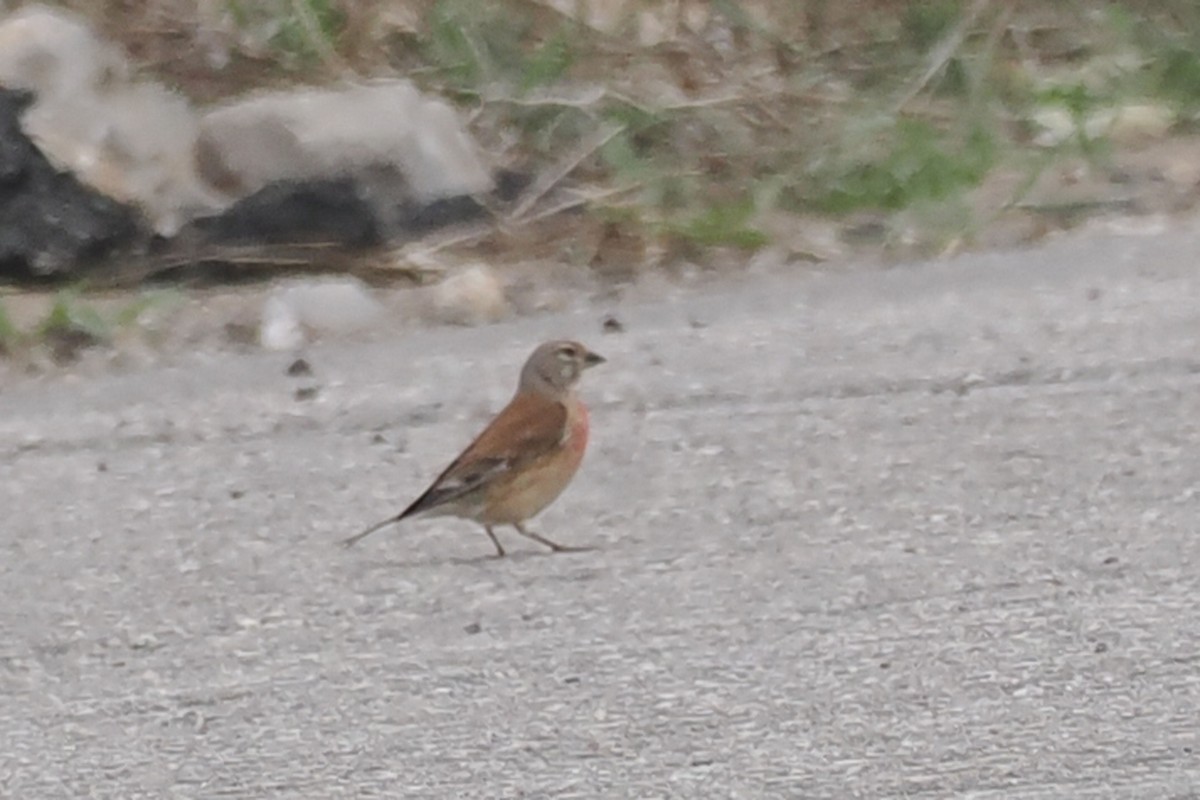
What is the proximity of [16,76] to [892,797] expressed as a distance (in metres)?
5.13

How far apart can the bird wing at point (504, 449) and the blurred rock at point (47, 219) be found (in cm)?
293

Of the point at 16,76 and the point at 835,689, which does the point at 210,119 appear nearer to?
the point at 16,76

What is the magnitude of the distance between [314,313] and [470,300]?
18.1 inches

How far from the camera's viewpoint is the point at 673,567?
5031 millimetres

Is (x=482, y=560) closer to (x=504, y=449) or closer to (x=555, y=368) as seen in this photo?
(x=504, y=449)

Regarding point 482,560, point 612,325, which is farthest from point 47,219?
point 482,560

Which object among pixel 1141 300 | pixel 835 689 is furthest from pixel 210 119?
pixel 835 689

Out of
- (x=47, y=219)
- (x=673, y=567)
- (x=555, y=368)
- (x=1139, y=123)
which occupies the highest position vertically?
(x=555, y=368)

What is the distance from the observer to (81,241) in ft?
26.0

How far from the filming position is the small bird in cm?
515

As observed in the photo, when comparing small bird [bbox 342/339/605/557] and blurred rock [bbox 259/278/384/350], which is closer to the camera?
small bird [bbox 342/339/605/557]

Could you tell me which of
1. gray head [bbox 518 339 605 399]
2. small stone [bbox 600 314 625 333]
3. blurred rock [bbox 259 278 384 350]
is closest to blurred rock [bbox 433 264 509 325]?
blurred rock [bbox 259 278 384 350]

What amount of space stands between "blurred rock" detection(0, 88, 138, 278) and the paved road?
98 centimetres

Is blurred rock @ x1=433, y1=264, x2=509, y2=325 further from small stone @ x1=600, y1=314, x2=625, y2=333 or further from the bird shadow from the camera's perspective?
the bird shadow
